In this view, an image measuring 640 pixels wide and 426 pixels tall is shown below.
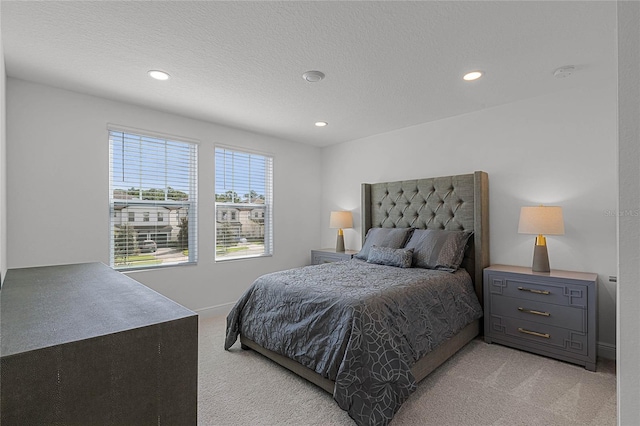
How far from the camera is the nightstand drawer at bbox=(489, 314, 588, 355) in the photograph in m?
2.54

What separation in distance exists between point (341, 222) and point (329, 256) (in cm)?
54

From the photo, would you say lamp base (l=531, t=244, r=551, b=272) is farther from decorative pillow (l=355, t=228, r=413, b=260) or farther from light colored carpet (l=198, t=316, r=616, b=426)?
decorative pillow (l=355, t=228, r=413, b=260)

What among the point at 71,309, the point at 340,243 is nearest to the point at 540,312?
the point at 340,243

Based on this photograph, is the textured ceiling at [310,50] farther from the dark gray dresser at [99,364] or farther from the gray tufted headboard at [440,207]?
the dark gray dresser at [99,364]

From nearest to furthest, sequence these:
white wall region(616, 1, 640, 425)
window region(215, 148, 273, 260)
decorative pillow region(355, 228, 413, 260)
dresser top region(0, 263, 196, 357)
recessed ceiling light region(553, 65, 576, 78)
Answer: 1. white wall region(616, 1, 640, 425)
2. dresser top region(0, 263, 196, 357)
3. recessed ceiling light region(553, 65, 576, 78)
4. decorative pillow region(355, 228, 413, 260)
5. window region(215, 148, 273, 260)

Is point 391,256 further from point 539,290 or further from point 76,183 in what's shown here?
point 76,183

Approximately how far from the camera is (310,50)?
2.20 meters

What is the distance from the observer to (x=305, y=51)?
7.26 feet

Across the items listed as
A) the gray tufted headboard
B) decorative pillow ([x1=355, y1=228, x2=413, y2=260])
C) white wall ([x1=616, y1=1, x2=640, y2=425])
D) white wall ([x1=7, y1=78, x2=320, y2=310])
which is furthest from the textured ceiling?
decorative pillow ([x1=355, y1=228, x2=413, y2=260])

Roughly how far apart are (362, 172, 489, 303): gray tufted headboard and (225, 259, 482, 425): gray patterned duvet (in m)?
0.44

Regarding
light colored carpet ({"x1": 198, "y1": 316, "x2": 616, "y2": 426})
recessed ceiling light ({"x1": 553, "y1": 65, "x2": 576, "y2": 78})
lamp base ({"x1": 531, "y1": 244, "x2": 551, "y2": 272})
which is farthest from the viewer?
lamp base ({"x1": 531, "y1": 244, "x2": 551, "y2": 272})

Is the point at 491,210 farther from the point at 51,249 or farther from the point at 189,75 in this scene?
the point at 51,249

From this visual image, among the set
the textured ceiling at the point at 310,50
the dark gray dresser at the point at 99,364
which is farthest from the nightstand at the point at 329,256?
the dark gray dresser at the point at 99,364

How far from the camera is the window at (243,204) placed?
4.10 meters
